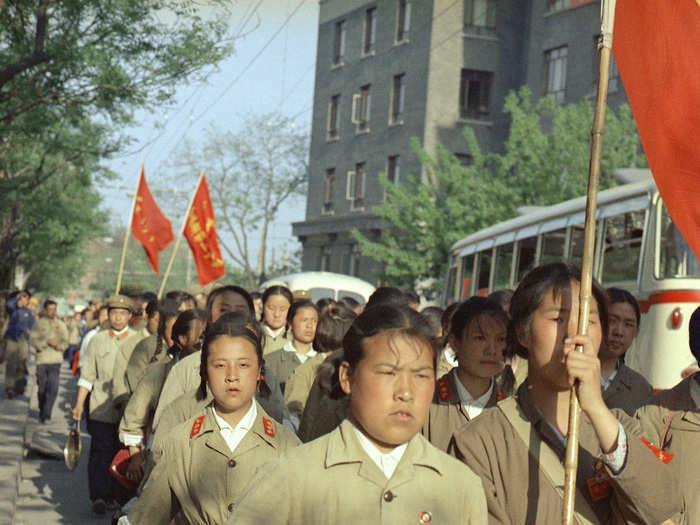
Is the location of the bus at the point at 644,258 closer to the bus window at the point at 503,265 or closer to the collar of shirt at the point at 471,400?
the bus window at the point at 503,265

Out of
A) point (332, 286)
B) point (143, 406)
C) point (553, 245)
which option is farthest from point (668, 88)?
point (332, 286)

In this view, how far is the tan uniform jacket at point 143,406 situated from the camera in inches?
279

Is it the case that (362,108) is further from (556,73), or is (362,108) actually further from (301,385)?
(301,385)

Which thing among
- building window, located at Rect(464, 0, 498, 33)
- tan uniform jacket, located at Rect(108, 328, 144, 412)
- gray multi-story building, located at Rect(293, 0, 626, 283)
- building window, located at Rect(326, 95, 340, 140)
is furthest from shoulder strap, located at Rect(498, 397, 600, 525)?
building window, located at Rect(326, 95, 340, 140)

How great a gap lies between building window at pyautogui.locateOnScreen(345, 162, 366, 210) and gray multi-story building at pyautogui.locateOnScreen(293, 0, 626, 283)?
0.16 feet

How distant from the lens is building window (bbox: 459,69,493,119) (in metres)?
38.2

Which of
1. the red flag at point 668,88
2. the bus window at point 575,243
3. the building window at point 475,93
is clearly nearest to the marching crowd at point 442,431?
the red flag at point 668,88

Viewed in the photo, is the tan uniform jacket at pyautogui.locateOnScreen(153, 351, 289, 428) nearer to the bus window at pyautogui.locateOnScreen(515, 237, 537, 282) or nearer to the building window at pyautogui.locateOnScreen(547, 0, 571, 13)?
the bus window at pyautogui.locateOnScreen(515, 237, 537, 282)

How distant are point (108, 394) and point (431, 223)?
67.6 feet

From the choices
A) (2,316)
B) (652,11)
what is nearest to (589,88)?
(2,316)

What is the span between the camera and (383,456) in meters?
2.88

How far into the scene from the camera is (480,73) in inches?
1512

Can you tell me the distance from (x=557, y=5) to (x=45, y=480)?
1064 inches

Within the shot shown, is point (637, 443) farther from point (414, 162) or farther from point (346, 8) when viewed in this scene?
point (346, 8)
